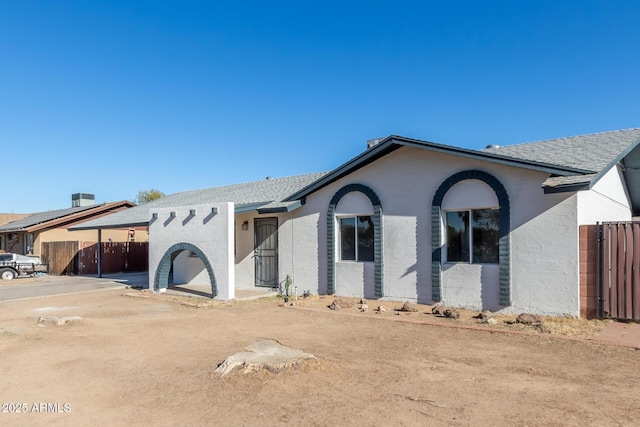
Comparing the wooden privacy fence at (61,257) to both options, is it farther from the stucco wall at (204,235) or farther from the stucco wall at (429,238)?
the stucco wall at (429,238)

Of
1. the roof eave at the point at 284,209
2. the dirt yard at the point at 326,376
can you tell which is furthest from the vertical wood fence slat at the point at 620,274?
the roof eave at the point at 284,209

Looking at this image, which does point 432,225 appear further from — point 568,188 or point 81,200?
point 81,200

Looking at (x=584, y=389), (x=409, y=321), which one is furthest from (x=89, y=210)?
(x=584, y=389)

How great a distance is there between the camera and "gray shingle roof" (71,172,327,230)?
15359 millimetres

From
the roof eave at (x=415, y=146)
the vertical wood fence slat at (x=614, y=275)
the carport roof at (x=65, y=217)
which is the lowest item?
the vertical wood fence slat at (x=614, y=275)

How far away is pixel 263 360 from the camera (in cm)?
618

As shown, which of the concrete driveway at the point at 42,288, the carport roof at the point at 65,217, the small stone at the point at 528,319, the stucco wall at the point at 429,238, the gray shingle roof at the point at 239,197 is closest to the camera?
the small stone at the point at 528,319

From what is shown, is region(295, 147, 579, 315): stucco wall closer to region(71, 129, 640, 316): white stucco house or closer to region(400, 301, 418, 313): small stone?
region(71, 129, 640, 316): white stucco house

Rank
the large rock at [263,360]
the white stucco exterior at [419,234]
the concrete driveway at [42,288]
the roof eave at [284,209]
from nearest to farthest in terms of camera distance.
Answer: the large rock at [263,360]
the white stucco exterior at [419,234]
the roof eave at [284,209]
the concrete driveway at [42,288]

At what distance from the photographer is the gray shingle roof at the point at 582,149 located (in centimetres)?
954

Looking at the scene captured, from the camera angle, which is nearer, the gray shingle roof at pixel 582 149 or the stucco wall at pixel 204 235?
the gray shingle roof at pixel 582 149

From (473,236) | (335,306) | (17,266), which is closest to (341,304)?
(335,306)

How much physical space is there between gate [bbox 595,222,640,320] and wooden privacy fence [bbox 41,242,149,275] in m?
25.2

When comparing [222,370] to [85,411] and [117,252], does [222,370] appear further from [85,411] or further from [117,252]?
[117,252]
